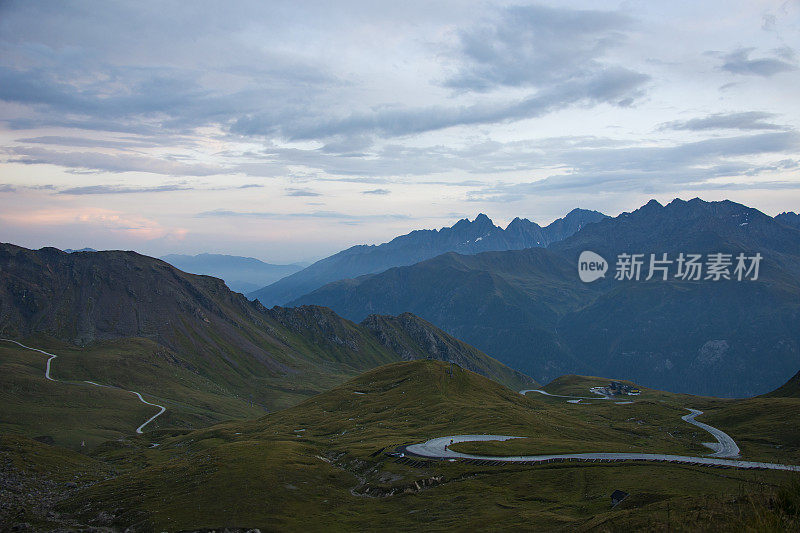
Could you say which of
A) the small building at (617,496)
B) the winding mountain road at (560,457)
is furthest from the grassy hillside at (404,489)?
the winding mountain road at (560,457)

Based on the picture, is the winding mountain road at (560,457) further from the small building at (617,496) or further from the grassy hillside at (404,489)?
the small building at (617,496)

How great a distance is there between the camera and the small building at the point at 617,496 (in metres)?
55.2

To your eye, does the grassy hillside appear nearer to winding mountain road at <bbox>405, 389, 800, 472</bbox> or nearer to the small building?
the small building

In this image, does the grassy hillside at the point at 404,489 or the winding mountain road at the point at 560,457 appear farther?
the winding mountain road at the point at 560,457

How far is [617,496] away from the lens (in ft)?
184

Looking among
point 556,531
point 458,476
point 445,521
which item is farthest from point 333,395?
point 556,531

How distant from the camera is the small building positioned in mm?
55203

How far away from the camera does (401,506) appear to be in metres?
69.2

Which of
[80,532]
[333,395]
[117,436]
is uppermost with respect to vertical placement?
[80,532]

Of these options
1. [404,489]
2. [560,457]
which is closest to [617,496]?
[560,457]

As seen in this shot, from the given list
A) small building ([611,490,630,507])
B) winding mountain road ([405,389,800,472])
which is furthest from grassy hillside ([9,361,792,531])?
winding mountain road ([405,389,800,472])

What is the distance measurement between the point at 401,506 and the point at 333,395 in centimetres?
12617

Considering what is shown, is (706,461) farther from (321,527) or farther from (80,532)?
(80,532)

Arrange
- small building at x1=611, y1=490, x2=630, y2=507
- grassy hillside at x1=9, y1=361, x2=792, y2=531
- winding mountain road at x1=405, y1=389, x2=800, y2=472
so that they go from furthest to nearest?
winding mountain road at x1=405, y1=389, x2=800, y2=472, small building at x1=611, y1=490, x2=630, y2=507, grassy hillside at x1=9, y1=361, x2=792, y2=531
